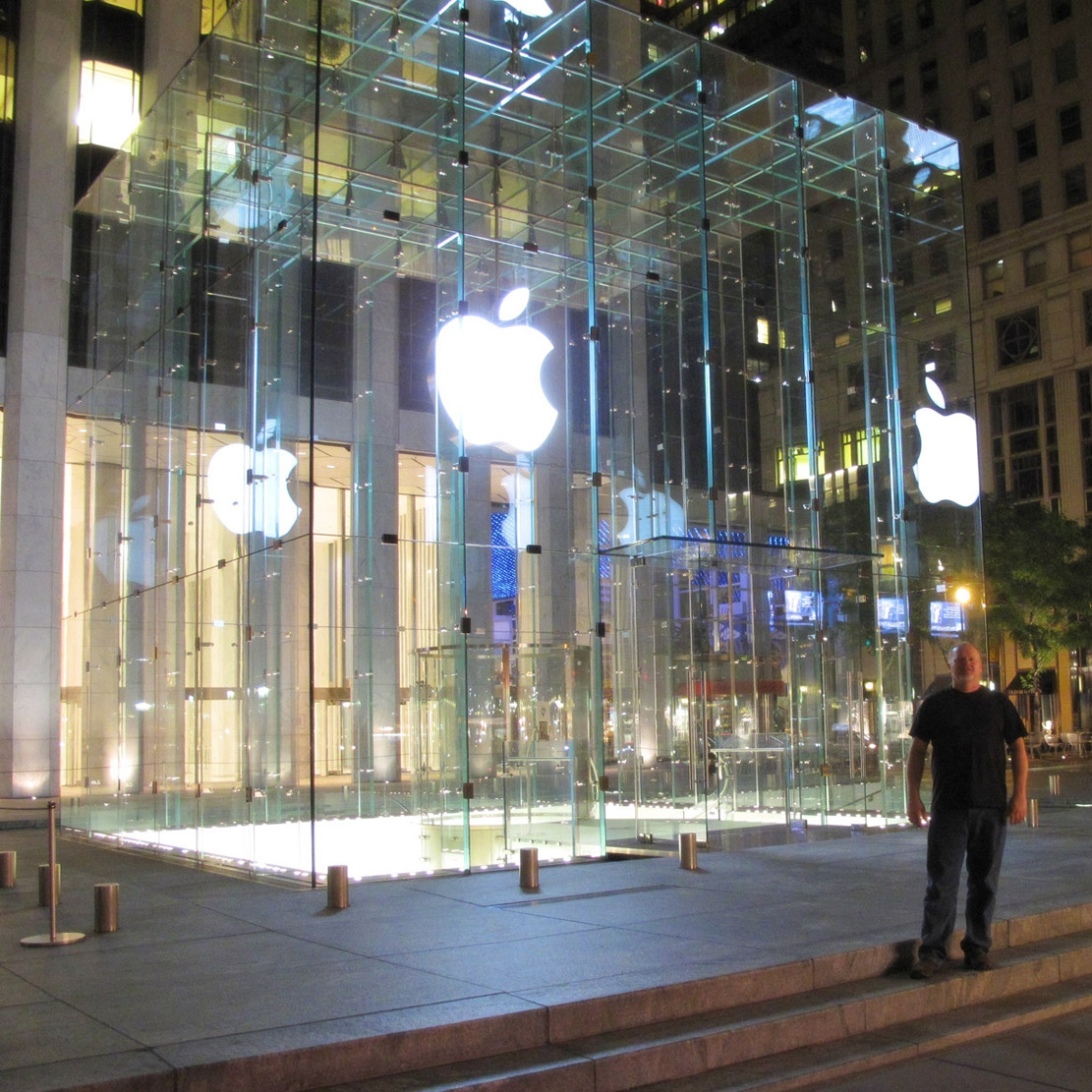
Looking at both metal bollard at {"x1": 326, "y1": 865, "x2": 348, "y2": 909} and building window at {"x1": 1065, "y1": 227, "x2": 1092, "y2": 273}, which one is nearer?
metal bollard at {"x1": 326, "y1": 865, "x2": 348, "y2": 909}

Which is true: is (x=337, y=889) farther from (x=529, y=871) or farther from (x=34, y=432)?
(x=34, y=432)

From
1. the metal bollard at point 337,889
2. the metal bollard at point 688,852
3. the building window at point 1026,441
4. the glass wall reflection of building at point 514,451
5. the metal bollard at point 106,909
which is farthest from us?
the building window at point 1026,441

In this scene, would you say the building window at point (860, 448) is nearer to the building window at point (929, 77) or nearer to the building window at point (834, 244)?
the building window at point (834, 244)

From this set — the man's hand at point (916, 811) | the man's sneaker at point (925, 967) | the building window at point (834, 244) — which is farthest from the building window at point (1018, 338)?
the man's sneaker at point (925, 967)

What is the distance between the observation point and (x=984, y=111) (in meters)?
65.6

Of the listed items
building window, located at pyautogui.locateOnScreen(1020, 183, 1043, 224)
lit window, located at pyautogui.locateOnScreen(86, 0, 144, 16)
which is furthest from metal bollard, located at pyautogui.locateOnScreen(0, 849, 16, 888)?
A: building window, located at pyautogui.locateOnScreen(1020, 183, 1043, 224)

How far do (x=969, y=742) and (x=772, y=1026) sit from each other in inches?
85.8

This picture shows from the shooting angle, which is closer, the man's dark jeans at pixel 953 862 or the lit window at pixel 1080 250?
the man's dark jeans at pixel 953 862

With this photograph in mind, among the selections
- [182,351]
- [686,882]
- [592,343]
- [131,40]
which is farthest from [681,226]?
[131,40]

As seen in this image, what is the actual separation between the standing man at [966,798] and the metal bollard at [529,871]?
4112 millimetres

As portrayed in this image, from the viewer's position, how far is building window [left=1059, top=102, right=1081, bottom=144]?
60.5 m

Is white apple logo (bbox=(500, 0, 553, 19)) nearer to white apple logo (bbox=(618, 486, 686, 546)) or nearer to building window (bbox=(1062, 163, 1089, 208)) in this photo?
white apple logo (bbox=(618, 486, 686, 546))

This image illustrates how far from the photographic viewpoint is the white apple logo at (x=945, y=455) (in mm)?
17906

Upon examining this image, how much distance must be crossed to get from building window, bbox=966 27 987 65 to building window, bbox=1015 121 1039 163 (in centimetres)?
539
